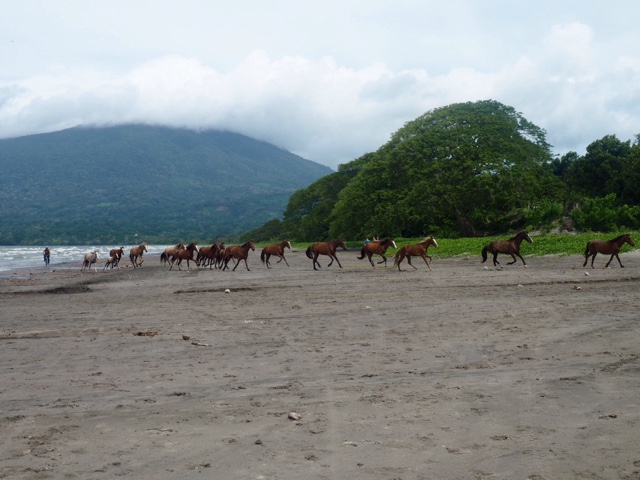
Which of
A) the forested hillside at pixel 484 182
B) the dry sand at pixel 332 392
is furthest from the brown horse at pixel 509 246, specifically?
the forested hillside at pixel 484 182

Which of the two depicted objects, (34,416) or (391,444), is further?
(34,416)

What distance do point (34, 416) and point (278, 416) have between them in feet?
6.95

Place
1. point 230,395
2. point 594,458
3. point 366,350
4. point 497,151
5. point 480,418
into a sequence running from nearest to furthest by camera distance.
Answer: point 594,458, point 480,418, point 230,395, point 366,350, point 497,151

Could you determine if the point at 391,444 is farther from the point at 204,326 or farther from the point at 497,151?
the point at 497,151

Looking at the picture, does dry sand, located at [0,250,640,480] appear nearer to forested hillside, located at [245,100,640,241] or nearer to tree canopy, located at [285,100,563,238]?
forested hillside, located at [245,100,640,241]

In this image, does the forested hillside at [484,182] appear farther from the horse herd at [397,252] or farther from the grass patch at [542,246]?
the horse herd at [397,252]

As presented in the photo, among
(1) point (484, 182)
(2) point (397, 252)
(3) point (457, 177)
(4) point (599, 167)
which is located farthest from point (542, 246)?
(4) point (599, 167)

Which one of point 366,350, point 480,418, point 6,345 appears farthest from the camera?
point 6,345

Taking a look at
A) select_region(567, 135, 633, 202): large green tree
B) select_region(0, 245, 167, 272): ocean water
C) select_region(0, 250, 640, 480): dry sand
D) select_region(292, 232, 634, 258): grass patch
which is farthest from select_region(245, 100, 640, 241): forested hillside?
select_region(0, 250, 640, 480): dry sand

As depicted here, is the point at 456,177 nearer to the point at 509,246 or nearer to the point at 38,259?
the point at 509,246

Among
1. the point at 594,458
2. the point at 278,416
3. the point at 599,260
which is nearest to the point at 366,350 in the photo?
the point at 278,416

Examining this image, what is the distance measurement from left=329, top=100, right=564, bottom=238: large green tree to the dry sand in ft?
113

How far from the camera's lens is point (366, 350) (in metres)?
8.88

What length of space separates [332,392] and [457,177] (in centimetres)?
4315
